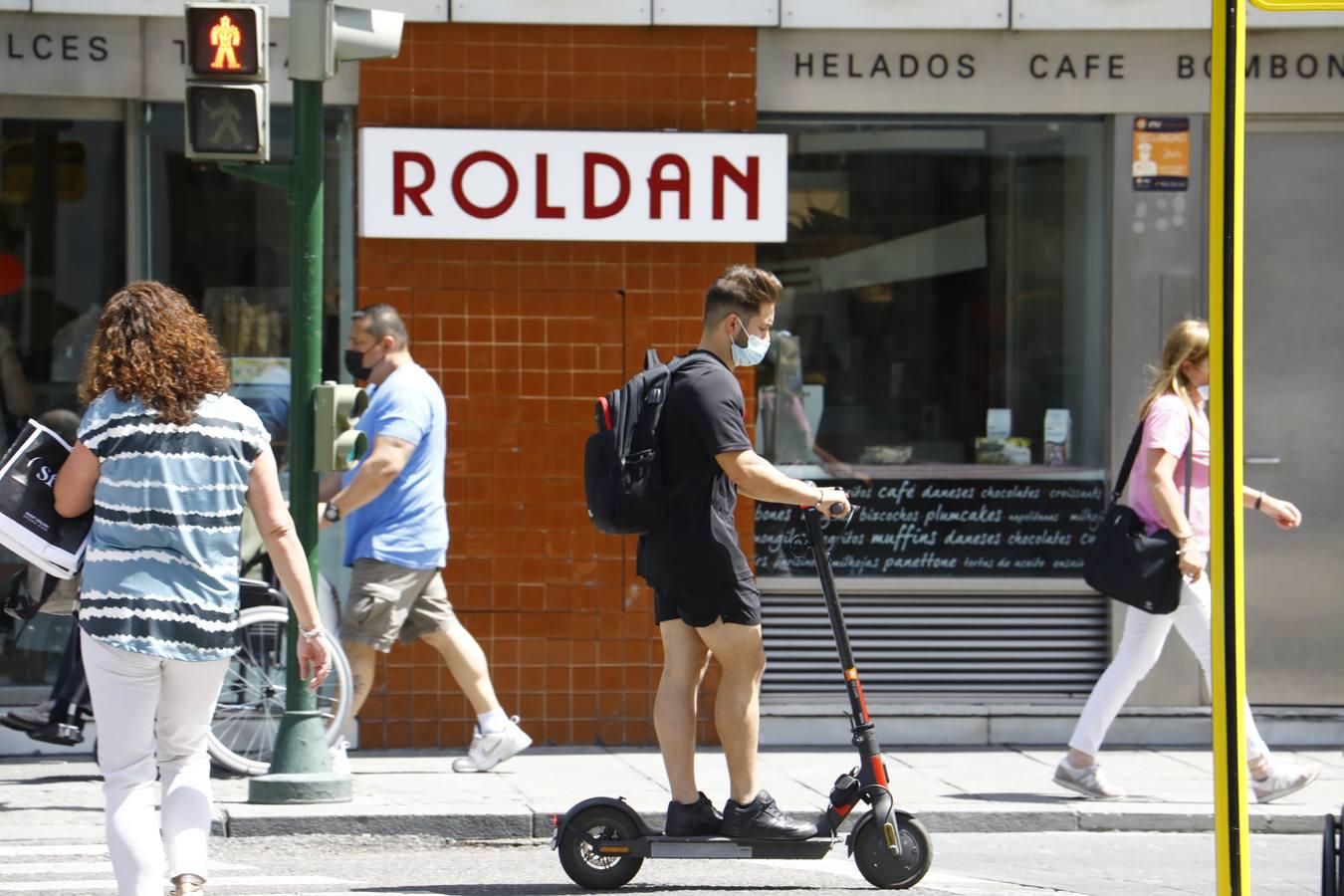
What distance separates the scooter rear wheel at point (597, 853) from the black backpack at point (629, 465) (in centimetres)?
92

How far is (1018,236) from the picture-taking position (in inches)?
383

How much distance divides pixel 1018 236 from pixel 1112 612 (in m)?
1.93

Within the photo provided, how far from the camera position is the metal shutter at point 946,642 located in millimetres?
9477

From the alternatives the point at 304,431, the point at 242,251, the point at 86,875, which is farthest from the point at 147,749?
the point at 242,251

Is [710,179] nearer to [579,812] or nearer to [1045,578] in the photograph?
[1045,578]

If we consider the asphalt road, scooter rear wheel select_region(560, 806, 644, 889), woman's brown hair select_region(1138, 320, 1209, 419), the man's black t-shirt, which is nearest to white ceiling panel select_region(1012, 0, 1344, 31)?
woman's brown hair select_region(1138, 320, 1209, 419)

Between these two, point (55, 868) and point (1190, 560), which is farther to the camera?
point (1190, 560)

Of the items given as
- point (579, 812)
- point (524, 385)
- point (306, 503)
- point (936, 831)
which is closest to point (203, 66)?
point (306, 503)

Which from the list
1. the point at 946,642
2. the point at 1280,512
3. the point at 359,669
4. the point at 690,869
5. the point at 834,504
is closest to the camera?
the point at 834,504

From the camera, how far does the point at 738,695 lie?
6.20 m

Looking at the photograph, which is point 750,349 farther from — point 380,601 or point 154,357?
point 380,601

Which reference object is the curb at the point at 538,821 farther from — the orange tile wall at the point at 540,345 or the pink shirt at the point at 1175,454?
the orange tile wall at the point at 540,345

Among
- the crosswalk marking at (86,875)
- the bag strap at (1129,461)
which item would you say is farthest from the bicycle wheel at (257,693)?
the bag strap at (1129,461)

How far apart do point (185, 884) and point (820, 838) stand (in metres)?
2.02
